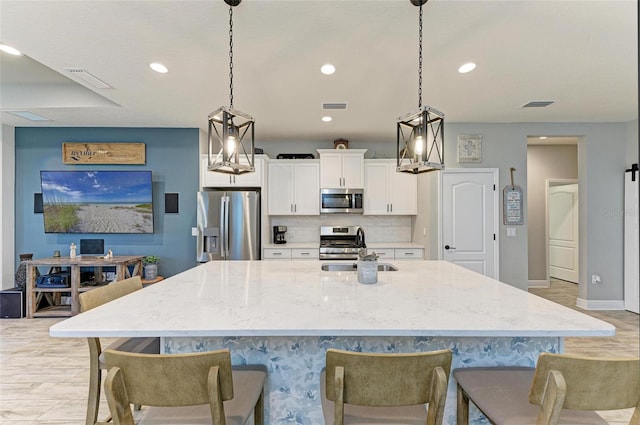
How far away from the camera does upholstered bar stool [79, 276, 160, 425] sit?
68.7 inches

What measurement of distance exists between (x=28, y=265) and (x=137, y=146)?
6.55ft

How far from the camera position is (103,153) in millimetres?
4582

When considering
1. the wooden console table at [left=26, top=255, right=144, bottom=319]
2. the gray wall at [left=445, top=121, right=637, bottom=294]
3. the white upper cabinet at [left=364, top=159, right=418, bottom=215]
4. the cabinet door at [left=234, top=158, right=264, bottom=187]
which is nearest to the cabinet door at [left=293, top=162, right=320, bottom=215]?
the cabinet door at [left=234, top=158, right=264, bottom=187]

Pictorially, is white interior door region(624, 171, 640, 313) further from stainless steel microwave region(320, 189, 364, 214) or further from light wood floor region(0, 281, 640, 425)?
stainless steel microwave region(320, 189, 364, 214)

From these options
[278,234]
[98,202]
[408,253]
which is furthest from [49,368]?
[408,253]

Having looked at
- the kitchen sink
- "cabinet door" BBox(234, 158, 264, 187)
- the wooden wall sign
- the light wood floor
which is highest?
the wooden wall sign

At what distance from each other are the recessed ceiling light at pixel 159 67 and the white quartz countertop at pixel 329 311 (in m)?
1.78

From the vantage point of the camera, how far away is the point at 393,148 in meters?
5.60

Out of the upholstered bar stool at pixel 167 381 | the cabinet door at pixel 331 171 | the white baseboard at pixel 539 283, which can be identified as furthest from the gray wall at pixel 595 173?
the upholstered bar stool at pixel 167 381

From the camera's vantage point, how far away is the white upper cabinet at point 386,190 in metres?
5.02

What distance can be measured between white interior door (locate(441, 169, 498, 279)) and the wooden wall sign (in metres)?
4.26

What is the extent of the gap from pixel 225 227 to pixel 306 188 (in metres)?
1.37

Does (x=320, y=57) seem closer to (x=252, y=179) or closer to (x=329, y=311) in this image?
(x=329, y=311)

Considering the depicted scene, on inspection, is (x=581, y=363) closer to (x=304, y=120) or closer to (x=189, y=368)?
(x=189, y=368)
